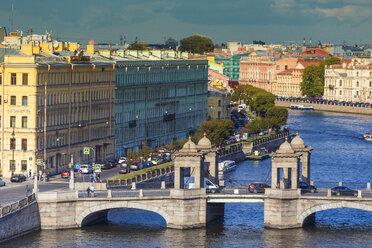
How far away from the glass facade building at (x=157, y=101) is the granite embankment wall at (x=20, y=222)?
99.0 ft

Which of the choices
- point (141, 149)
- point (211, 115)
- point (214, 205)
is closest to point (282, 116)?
point (211, 115)

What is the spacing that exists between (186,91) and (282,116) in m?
20.9

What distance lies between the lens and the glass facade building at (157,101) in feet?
321

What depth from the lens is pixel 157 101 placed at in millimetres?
106062

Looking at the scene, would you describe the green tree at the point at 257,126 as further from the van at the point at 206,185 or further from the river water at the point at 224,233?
the van at the point at 206,185

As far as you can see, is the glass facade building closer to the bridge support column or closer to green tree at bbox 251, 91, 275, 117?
the bridge support column

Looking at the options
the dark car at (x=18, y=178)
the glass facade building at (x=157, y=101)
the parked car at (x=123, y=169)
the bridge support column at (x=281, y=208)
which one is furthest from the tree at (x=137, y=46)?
the bridge support column at (x=281, y=208)

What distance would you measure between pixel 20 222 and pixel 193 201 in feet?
28.1

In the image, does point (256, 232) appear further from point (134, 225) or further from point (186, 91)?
point (186, 91)

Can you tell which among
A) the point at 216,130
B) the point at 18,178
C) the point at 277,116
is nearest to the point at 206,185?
the point at 18,178

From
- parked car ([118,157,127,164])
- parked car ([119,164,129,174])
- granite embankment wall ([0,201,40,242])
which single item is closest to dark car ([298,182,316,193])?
granite embankment wall ([0,201,40,242])

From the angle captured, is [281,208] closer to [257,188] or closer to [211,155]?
[257,188]

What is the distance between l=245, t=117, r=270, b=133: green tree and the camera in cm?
12444

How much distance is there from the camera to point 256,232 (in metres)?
67.1
